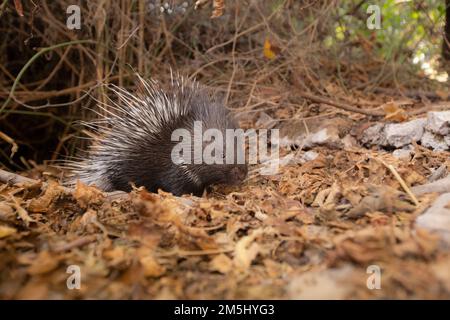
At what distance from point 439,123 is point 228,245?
9.45ft

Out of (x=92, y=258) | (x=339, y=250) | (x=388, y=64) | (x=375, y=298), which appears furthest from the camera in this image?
(x=388, y=64)

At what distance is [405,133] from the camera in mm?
4582

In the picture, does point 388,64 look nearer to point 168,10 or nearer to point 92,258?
point 168,10

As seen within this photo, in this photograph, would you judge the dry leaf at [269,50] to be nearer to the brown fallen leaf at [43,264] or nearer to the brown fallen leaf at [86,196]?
the brown fallen leaf at [86,196]

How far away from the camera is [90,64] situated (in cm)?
657

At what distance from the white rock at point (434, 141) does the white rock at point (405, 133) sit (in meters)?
0.10

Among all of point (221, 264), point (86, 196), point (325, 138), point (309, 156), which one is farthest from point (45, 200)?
point (325, 138)

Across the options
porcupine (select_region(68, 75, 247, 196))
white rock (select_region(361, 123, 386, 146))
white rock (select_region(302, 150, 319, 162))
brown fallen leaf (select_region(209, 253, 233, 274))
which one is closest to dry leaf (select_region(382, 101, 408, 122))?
white rock (select_region(361, 123, 386, 146))

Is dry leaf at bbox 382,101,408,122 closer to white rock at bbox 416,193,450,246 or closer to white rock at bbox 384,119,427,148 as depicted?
white rock at bbox 384,119,427,148

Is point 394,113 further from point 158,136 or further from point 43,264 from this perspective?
point 43,264

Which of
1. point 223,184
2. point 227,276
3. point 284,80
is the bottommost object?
point 227,276

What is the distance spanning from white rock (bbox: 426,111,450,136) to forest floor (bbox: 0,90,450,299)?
109 centimetres
